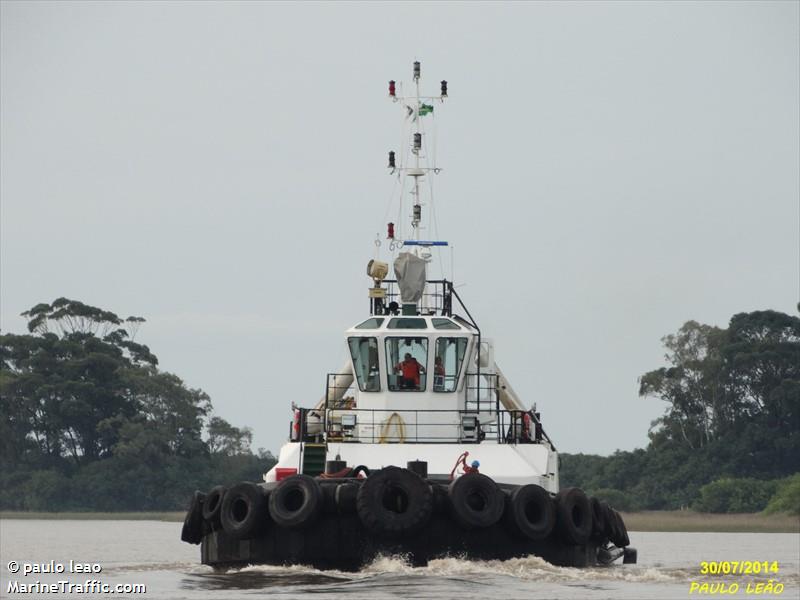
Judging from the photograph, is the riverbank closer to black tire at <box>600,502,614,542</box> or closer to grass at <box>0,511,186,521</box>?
grass at <box>0,511,186,521</box>

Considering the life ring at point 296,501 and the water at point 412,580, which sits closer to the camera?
the water at point 412,580

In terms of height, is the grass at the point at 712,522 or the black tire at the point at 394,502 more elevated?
the grass at the point at 712,522

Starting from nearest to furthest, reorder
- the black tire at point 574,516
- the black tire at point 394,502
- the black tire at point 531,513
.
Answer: the black tire at point 394,502 < the black tire at point 531,513 < the black tire at point 574,516

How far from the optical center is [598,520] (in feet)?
113

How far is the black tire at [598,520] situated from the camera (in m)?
33.9

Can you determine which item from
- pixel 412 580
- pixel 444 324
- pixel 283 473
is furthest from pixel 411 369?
pixel 412 580

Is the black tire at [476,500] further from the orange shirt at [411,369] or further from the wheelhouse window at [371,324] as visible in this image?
the wheelhouse window at [371,324]

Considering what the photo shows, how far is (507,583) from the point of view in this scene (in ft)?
96.1

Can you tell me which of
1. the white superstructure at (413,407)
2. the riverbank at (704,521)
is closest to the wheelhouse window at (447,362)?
the white superstructure at (413,407)

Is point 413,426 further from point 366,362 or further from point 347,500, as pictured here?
point 347,500

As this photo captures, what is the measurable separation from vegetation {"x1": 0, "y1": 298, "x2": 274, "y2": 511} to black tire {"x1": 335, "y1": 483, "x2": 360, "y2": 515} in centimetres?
7070

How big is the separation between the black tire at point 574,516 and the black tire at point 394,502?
8.99 feet

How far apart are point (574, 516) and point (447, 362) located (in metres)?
6.05

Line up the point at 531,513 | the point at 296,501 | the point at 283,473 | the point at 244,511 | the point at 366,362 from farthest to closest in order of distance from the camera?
the point at 366,362, the point at 283,473, the point at 244,511, the point at 531,513, the point at 296,501
